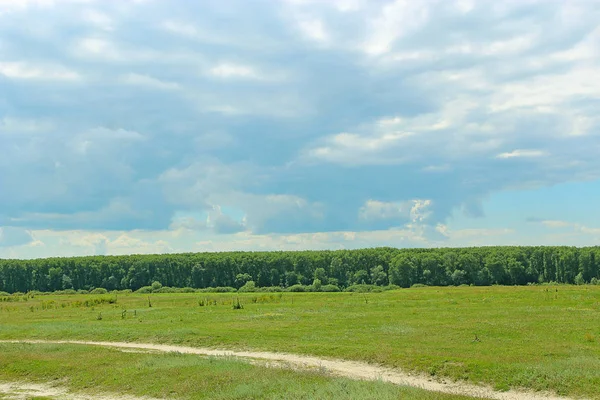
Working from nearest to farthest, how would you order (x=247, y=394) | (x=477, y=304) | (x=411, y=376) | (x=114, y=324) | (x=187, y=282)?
1. (x=247, y=394)
2. (x=411, y=376)
3. (x=114, y=324)
4. (x=477, y=304)
5. (x=187, y=282)

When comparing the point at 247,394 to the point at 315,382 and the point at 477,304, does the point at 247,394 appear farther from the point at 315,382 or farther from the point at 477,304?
the point at 477,304

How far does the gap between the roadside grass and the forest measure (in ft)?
360

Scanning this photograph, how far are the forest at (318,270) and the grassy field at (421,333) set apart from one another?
84064mm

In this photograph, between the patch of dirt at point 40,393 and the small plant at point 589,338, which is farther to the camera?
the small plant at point 589,338

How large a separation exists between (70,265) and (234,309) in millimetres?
127121

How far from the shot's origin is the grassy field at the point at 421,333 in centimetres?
2366

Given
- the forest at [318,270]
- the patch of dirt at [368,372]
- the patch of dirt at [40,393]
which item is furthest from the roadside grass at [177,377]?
the forest at [318,270]

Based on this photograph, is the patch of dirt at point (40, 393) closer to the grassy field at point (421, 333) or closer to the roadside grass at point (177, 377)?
the roadside grass at point (177, 377)

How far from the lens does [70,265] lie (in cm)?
16912

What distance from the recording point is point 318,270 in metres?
152

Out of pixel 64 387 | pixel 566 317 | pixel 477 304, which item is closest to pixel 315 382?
pixel 64 387

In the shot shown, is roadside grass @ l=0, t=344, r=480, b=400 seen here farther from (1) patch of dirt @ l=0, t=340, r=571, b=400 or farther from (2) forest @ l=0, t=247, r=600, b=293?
(2) forest @ l=0, t=247, r=600, b=293


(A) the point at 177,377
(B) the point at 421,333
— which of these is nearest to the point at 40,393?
(A) the point at 177,377

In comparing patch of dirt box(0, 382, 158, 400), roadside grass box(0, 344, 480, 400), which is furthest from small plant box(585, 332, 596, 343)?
patch of dirt box(0, 382, 158, 400)
